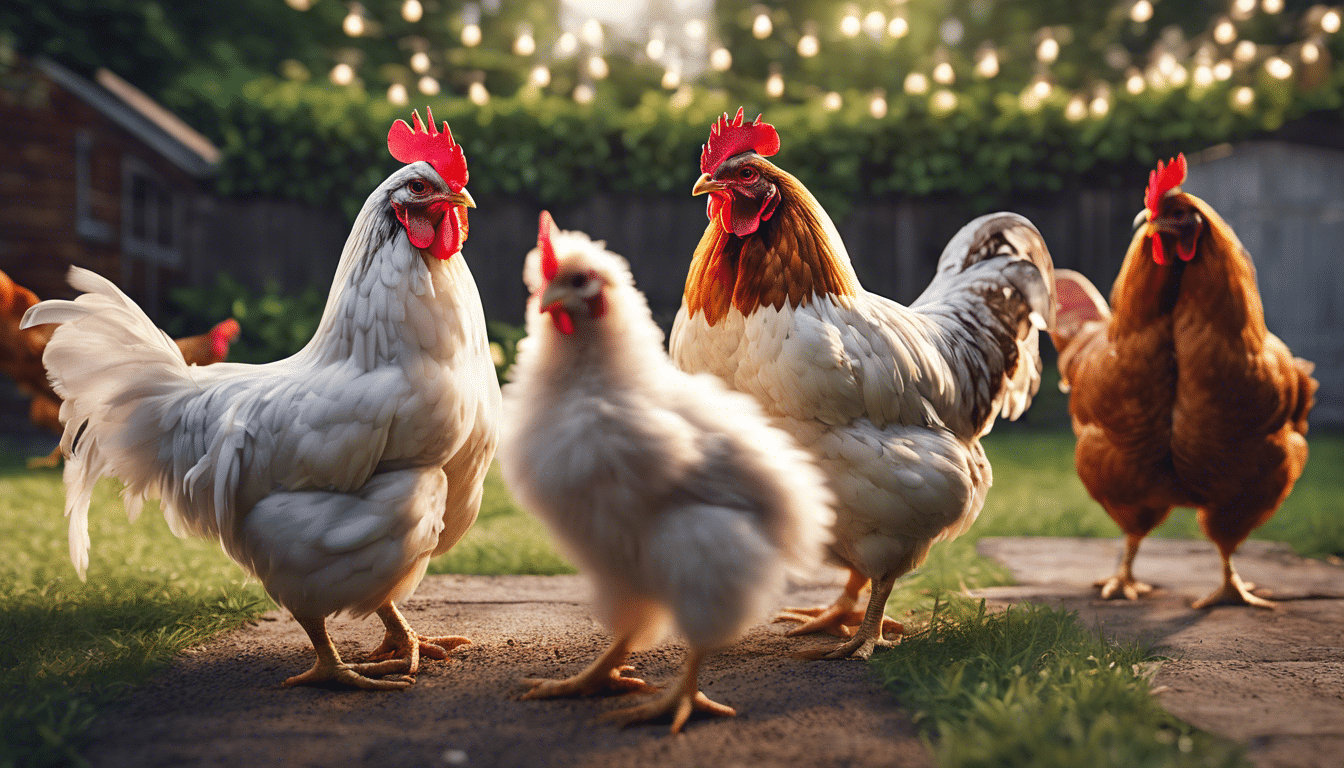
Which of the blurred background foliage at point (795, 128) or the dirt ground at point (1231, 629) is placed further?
the blurred background foliage at point (795, 128)

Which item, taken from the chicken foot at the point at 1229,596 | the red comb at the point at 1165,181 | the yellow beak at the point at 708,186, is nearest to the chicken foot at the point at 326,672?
the yellow beak at the point at 708,186

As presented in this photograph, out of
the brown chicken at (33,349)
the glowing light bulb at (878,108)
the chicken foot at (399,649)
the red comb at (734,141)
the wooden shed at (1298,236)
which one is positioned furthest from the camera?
the wooden shed at (1298,236)

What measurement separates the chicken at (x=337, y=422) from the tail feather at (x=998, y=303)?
2.03 metres

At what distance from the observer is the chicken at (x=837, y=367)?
8.86 feet

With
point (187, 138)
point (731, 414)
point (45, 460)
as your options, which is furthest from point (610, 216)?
point (731, 414)

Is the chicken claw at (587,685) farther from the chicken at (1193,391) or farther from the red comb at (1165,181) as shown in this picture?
the red comb at (1165,181)

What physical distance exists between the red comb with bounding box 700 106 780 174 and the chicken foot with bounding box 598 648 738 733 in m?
1.75

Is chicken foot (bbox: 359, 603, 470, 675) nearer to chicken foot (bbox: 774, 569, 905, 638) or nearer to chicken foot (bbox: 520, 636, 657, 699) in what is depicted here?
chicken foot (bbox: 520, 636, 657, 699)

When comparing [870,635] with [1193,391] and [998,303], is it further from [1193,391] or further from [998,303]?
[1193,391]

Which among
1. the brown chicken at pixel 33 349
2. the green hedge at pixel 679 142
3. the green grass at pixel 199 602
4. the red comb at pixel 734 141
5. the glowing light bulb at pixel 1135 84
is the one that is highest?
the glowing light bulb at pixel 1135 84

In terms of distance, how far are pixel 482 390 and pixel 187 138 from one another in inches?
340

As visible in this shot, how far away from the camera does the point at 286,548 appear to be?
230 cm

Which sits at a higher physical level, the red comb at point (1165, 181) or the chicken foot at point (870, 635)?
the red comb at point (1165, 181)

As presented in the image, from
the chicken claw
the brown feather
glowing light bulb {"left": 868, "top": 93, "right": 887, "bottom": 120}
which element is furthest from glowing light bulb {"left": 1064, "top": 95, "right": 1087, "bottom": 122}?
the chicken claw
